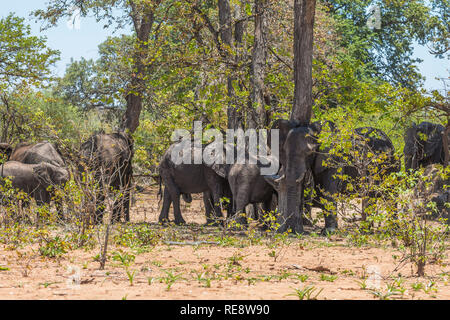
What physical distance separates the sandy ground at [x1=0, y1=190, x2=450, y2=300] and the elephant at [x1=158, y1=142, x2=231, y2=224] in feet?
18.0

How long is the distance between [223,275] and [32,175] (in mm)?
9732

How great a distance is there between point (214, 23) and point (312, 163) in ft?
30.1

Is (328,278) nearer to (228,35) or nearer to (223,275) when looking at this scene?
(223,275)

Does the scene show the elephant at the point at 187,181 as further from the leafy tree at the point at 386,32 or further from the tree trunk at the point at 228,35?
the leafy tree at the point at 386,32

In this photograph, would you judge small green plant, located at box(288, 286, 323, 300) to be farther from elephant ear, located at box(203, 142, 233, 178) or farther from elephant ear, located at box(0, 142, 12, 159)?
elephant ear, located at box(0, 142, 12, 159)

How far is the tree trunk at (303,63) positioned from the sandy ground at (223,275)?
12.8 ft

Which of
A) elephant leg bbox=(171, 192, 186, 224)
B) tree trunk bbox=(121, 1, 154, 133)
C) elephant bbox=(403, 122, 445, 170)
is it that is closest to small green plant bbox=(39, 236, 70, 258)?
elephant leg bbox=(171, 192, 186, 224)

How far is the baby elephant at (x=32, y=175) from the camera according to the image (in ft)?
51.5

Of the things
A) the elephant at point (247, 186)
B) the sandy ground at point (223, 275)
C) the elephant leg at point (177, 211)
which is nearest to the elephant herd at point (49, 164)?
the elephant leg at point (177, 211)

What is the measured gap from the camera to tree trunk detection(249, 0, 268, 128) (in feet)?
51.6

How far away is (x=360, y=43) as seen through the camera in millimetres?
34344

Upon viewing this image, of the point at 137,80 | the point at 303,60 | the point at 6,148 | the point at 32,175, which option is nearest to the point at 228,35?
the point at 137,80

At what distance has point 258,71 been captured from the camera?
1584 centimetres
